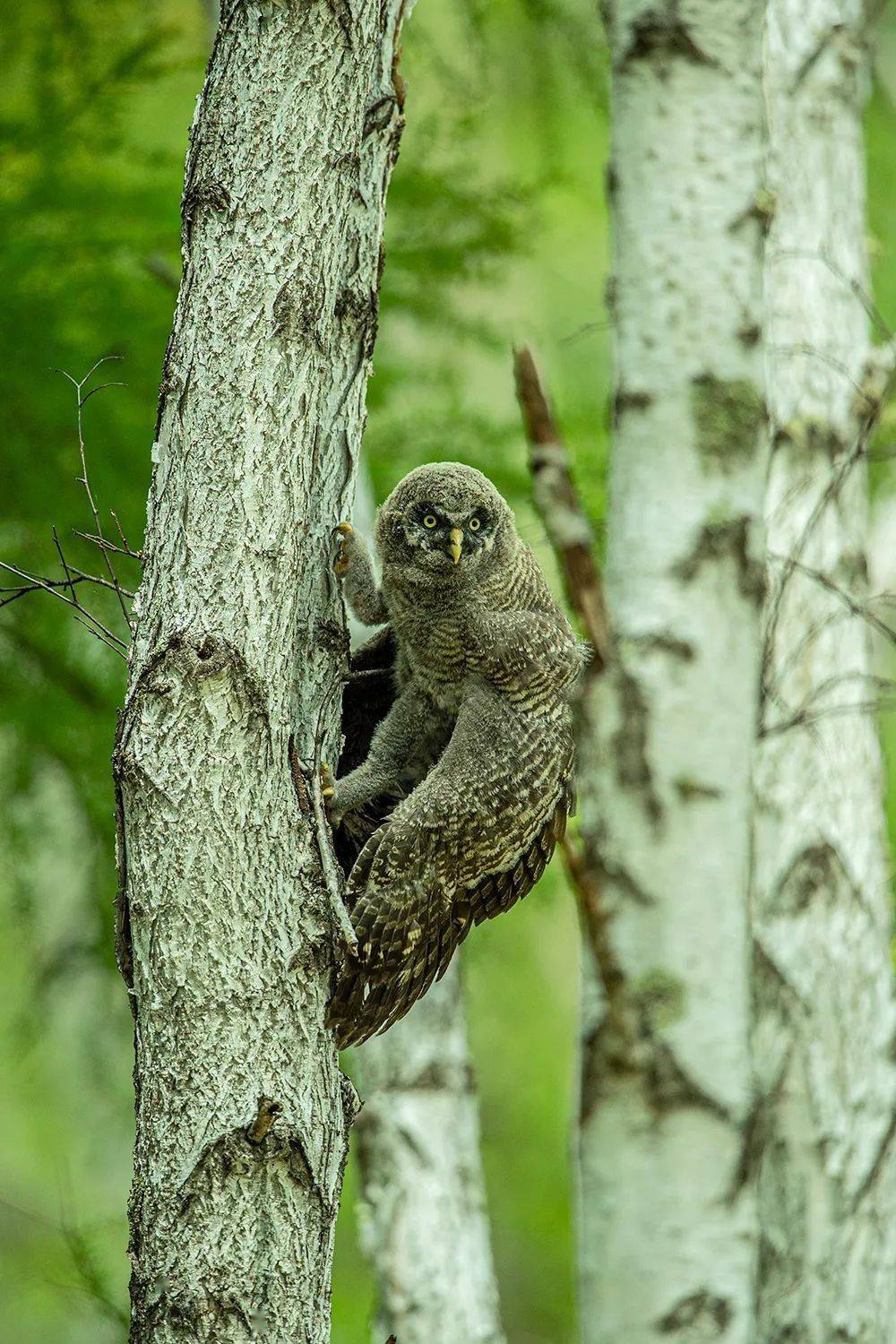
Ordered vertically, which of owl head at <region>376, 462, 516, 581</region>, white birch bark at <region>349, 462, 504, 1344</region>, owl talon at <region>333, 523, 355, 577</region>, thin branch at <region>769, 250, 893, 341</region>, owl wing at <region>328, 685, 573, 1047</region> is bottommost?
white birch bark at <region>349, 462, 504, 1344</region>

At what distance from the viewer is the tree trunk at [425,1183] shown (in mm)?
4172

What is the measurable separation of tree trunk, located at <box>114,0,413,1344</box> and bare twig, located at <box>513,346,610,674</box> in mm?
292

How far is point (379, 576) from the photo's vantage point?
298 centimetres

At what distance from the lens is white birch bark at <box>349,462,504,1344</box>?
4.17 m

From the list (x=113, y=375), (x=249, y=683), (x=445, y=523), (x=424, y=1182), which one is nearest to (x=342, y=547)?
(x=249, y=683)

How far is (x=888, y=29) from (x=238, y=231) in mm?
8124

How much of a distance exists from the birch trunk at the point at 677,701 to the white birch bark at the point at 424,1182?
141cm

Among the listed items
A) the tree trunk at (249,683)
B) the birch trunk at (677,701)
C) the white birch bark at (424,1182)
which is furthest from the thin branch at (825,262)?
the tree trunk at (249,683)

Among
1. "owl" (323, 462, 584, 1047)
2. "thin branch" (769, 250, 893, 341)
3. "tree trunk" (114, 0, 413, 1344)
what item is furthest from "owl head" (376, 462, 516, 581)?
"thin branch" (769, 250, 893, 341)

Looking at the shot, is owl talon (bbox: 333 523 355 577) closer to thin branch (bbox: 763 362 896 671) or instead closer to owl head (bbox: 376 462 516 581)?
owl head (bbox: 376 462 516 581)

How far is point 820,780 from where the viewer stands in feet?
12.8

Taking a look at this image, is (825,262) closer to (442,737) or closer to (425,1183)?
(442,737)

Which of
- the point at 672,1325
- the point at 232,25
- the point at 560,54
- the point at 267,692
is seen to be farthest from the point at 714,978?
the point at 560,54

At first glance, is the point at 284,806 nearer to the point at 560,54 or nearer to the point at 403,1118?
the point at 403,1118
